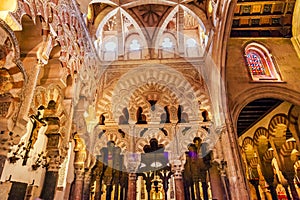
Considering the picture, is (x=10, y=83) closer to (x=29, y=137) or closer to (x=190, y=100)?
(x=29, y=137)

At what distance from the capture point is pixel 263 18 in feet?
31.6

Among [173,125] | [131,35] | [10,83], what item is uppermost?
[131,35]

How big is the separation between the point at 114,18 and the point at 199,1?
159 inches

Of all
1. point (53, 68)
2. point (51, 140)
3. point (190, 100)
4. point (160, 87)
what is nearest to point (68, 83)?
point (53, 68)

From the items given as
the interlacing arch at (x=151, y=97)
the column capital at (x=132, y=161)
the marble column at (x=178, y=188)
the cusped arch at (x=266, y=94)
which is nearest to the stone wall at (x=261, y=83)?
the cusped arch at (x=266, y=94)

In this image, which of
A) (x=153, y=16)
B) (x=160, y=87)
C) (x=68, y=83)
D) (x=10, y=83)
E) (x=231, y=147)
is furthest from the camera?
(x=153, y=16)

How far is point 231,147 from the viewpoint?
22.3 feet

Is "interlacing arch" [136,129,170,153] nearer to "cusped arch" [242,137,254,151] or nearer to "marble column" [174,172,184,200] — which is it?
"marble column" [174,172,184,200]

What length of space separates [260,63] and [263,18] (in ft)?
6.77

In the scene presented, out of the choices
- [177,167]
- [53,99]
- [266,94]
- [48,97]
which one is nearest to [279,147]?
[266,94]

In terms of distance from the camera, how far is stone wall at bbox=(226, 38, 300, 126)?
8.08 metres

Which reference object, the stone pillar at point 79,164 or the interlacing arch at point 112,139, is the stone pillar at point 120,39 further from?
the stone pillar at point 79,164

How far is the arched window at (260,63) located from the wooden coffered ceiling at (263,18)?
26.8 inches

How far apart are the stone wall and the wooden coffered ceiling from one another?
1.36 ft
